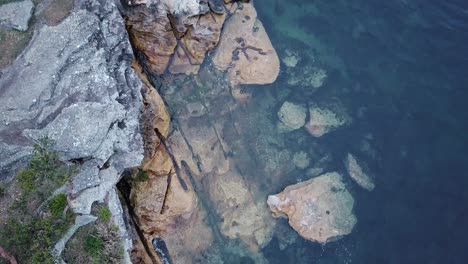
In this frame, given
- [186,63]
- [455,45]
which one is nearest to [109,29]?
[186,63]

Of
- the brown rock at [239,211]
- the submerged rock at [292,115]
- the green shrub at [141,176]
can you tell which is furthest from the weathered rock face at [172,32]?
the brown rock at [239,211]

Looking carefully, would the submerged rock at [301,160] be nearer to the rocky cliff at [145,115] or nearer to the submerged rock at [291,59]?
the rocky cliff at [145,115]

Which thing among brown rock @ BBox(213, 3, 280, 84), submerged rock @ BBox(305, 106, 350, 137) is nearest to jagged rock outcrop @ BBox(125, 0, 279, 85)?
brown rock @ BBox(213, 3, 280, 84)

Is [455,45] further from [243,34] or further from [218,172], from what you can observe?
[218,172]

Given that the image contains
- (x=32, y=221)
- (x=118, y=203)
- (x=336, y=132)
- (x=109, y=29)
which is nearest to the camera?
(x=32, y=221)

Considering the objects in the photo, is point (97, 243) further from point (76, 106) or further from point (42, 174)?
point (76, 106)

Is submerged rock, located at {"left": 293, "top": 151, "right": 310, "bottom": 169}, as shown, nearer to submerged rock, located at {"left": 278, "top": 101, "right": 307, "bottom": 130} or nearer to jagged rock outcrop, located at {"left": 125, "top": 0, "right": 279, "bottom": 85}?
submerged rock, located at {"left": 278, "top": 101, "right": 307, "bottom": 130}
